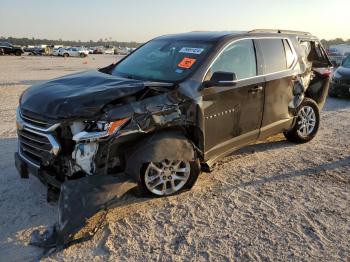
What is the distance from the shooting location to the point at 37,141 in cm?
422

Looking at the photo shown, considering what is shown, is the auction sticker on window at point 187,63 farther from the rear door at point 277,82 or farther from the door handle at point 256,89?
the rear door at point 277,82

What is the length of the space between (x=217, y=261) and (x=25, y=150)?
2534mm

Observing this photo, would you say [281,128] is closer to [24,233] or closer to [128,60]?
[128,60]

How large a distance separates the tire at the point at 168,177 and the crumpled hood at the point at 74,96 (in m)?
0.86

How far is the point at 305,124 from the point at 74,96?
14.6 ft

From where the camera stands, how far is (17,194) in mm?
4711

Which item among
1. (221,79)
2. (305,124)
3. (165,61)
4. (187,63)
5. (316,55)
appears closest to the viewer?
(221,79)

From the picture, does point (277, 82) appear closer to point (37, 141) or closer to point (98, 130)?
point (98, 130)

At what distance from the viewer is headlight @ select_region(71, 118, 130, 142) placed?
3.90 m

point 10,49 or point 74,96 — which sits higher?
point 74,96

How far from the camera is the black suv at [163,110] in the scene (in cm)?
402

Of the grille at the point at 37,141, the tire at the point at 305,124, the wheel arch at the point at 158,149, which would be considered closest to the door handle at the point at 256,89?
the wheel arch at the point at 158,149

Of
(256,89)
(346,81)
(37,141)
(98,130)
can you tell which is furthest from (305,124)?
(346,81)

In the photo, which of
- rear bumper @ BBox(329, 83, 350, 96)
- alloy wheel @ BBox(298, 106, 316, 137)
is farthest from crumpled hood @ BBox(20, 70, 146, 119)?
rear bumper @ BBox(329, 83, 350, 96)
